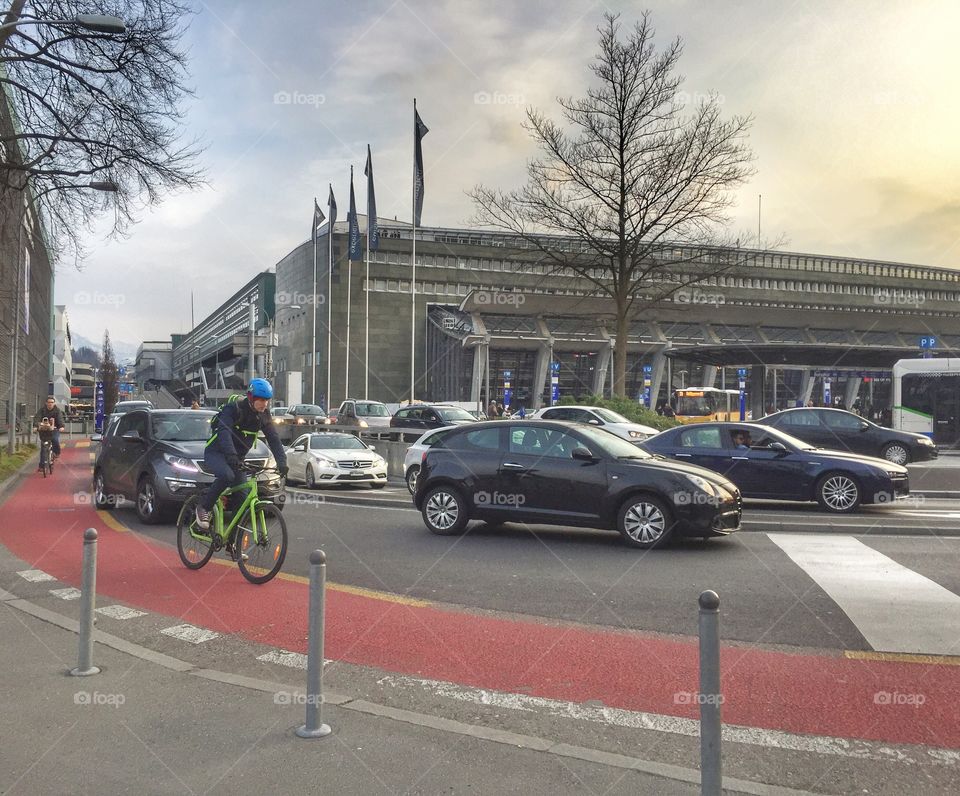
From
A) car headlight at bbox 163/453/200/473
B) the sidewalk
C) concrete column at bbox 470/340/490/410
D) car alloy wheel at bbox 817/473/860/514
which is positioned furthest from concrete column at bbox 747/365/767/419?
the sidewalk

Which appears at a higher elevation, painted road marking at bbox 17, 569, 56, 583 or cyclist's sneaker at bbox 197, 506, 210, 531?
cyclist's sneaker at bbox 197, 506, 210, 531

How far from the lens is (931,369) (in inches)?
1054

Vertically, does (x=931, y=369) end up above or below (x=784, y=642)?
above

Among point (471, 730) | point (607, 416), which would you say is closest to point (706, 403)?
point (607, 416)

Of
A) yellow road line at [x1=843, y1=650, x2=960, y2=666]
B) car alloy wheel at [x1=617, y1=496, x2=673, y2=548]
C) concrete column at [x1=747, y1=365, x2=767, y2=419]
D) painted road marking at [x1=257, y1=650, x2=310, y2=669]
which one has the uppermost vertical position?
concrete column at [x1=747, y1=365, x2=767, y2=419]

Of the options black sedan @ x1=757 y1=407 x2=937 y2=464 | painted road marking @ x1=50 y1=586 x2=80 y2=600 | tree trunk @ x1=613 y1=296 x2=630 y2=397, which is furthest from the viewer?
tree trunk @ x1=613 y1=296 x2=630 y2=397

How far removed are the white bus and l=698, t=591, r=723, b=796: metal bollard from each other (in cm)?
2699

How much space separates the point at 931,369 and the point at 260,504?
24.5m

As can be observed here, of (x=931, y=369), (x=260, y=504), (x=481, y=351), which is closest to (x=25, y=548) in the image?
(x=260, y=504)

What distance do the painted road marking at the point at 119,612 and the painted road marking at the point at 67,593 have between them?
66 centimetres

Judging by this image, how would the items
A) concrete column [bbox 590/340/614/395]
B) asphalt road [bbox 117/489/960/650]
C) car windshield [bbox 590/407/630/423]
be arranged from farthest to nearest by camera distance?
concrete column [bbox 590/340/614/395]
car windshield [bbox 590/407/630/423]
asphalt road [bbox 117/489/960/650]

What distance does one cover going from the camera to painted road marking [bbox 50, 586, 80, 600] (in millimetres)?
7832

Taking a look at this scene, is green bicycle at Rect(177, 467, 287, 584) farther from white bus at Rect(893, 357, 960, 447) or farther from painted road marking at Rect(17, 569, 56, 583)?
white bus at Rect(893, 357, 960, 447)

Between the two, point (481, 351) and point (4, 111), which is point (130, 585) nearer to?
point (4, 111)
